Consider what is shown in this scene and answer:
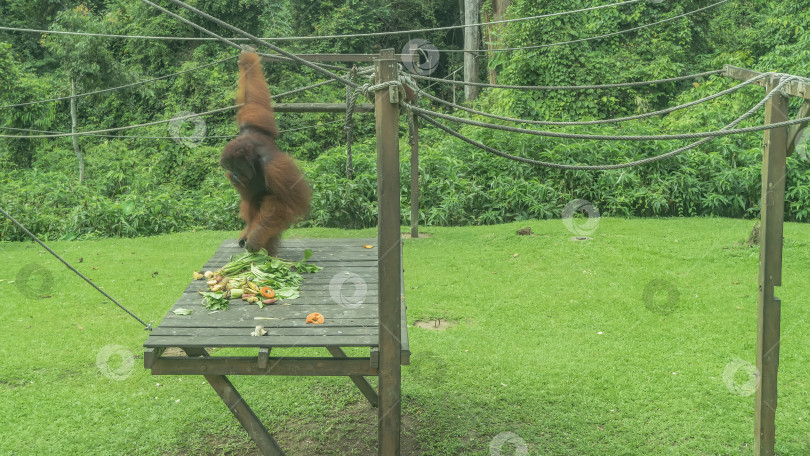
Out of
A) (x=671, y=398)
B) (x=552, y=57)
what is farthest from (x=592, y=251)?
(x=552, y=57)

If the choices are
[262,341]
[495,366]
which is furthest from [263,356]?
[495,366]

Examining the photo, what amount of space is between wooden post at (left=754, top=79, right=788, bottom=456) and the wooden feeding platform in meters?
1.83

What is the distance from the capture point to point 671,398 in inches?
174

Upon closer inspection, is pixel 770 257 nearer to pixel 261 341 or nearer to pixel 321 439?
pixel 261 341

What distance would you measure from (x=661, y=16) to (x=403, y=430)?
11224mm

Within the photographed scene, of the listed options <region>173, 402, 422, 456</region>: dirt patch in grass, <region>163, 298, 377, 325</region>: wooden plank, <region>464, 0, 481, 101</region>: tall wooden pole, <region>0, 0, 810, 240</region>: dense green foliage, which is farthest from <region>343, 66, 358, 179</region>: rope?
<region>464, 0, 481, 101</region>: tall wooden pole

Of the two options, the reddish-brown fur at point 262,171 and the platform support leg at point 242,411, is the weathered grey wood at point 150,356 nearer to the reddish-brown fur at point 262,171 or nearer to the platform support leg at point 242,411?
the platform support leg at point 242,411

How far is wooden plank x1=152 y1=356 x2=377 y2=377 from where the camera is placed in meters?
3.12

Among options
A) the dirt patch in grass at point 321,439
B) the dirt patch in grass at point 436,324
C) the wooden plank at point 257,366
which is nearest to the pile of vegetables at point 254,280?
the wooden plank at point 257,366

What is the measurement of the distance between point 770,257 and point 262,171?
9.72 ft

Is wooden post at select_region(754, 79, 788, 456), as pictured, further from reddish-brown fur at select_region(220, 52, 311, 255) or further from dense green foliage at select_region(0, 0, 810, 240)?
dense green foliage at select_region(0, 0, 810, 240)

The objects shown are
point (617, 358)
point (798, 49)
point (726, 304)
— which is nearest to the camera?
point (617, 358)

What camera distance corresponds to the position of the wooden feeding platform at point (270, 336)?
306cm

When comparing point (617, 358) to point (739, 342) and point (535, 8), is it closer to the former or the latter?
point (739, 342)
